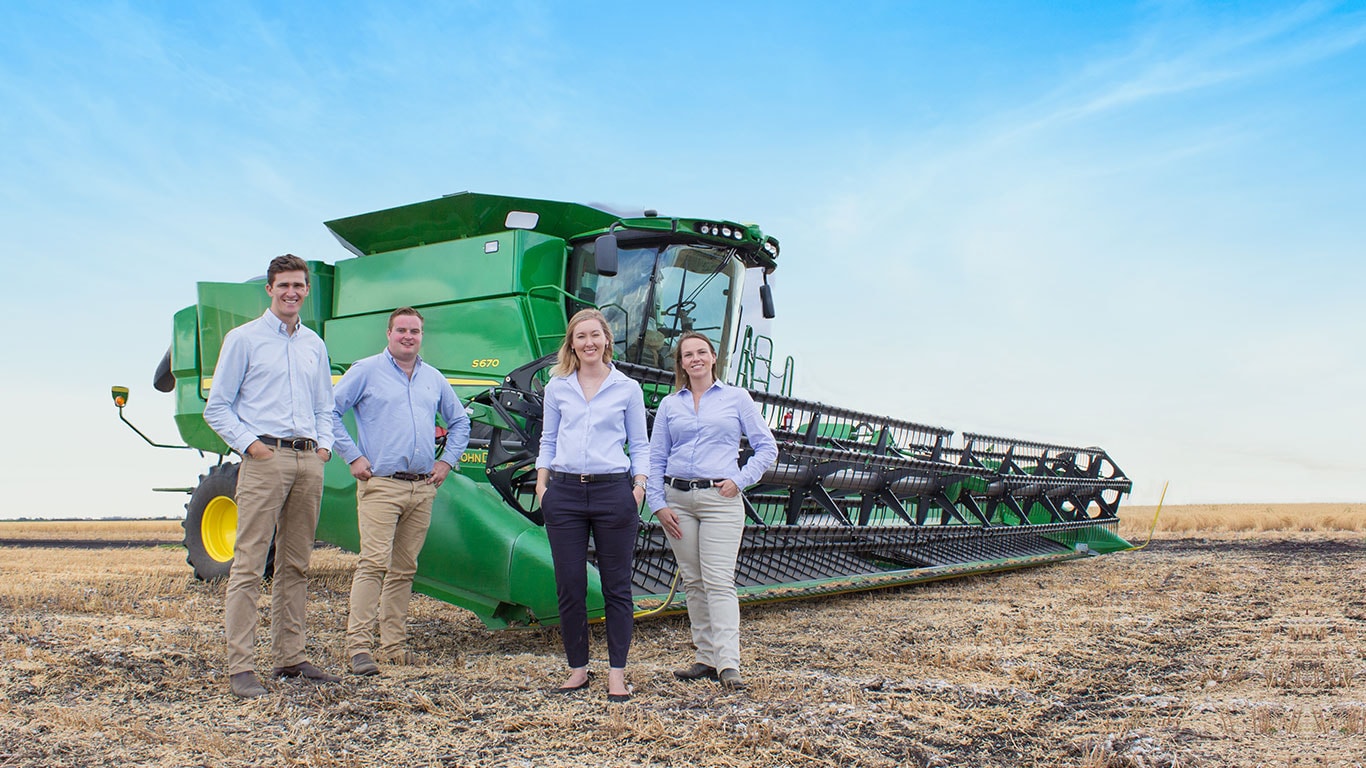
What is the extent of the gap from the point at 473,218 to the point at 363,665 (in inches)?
168

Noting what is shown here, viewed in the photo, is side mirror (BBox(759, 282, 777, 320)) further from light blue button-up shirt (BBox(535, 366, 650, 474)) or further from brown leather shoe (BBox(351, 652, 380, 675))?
brown leather shoe (BBox(351, 652, 380, 675))

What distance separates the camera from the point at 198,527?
7875mm

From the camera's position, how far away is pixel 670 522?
3.65 m

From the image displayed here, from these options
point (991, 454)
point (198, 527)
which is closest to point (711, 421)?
point (991, 454)

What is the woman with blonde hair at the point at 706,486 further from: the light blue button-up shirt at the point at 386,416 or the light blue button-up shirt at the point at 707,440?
the light blue button-up shirt at the point at 386,416

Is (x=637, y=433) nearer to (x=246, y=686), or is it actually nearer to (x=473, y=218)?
(x=246, y=686)

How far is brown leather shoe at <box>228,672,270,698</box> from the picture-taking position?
3510 mm

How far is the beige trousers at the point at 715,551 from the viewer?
3.65 meters

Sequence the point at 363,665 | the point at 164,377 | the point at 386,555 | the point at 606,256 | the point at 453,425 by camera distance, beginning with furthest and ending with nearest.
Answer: the point at 164,377
the point at 606,256
the point at 453,425
the point at 386,555
the point at 363,665

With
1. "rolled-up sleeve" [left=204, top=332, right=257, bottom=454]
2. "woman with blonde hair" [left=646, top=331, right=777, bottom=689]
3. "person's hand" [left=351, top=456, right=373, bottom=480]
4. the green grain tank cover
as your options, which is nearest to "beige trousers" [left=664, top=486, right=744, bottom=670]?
"woman with blonde hair" [left=646, top=331, right=777, bottom=689]

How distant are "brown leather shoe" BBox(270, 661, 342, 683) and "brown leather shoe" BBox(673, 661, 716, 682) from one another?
4.51ft

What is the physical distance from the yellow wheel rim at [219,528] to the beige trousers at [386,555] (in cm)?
443

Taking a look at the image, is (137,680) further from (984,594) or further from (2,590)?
(984,594)

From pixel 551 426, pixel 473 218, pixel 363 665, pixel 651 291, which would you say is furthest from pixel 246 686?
pixel 473 218
